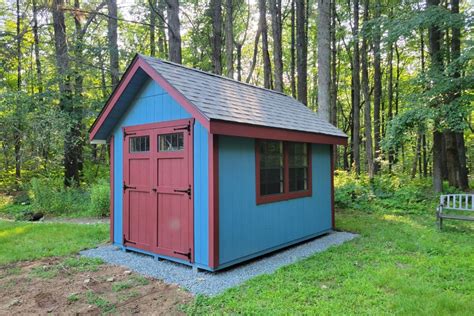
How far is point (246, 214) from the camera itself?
16.6ft

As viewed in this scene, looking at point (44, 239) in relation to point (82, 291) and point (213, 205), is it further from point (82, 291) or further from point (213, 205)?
point (213, 205)

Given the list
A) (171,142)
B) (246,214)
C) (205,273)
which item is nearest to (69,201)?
(171,142)

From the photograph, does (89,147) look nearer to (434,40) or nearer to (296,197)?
(296,197)

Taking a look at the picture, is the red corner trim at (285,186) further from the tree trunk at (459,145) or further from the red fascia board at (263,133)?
the tree trunk at (459,145)

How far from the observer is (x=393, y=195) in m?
10.5

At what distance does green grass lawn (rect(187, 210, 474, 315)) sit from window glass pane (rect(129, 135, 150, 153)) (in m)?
2.85

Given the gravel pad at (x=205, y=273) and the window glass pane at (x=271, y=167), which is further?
the window glass pane at (x=271, y=167)

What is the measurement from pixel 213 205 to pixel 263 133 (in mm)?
1371

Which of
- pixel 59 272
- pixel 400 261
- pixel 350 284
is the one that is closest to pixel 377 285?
pixel 350 284

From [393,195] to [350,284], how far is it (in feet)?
24.6

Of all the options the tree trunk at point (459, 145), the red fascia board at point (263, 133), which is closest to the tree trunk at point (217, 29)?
the red fascia board at point (263, 133)

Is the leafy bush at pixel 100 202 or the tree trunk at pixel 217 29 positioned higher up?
the tree trunk at pixel 217 29

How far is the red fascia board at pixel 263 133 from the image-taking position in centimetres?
438

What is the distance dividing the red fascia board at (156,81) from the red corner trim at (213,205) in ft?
1.27
